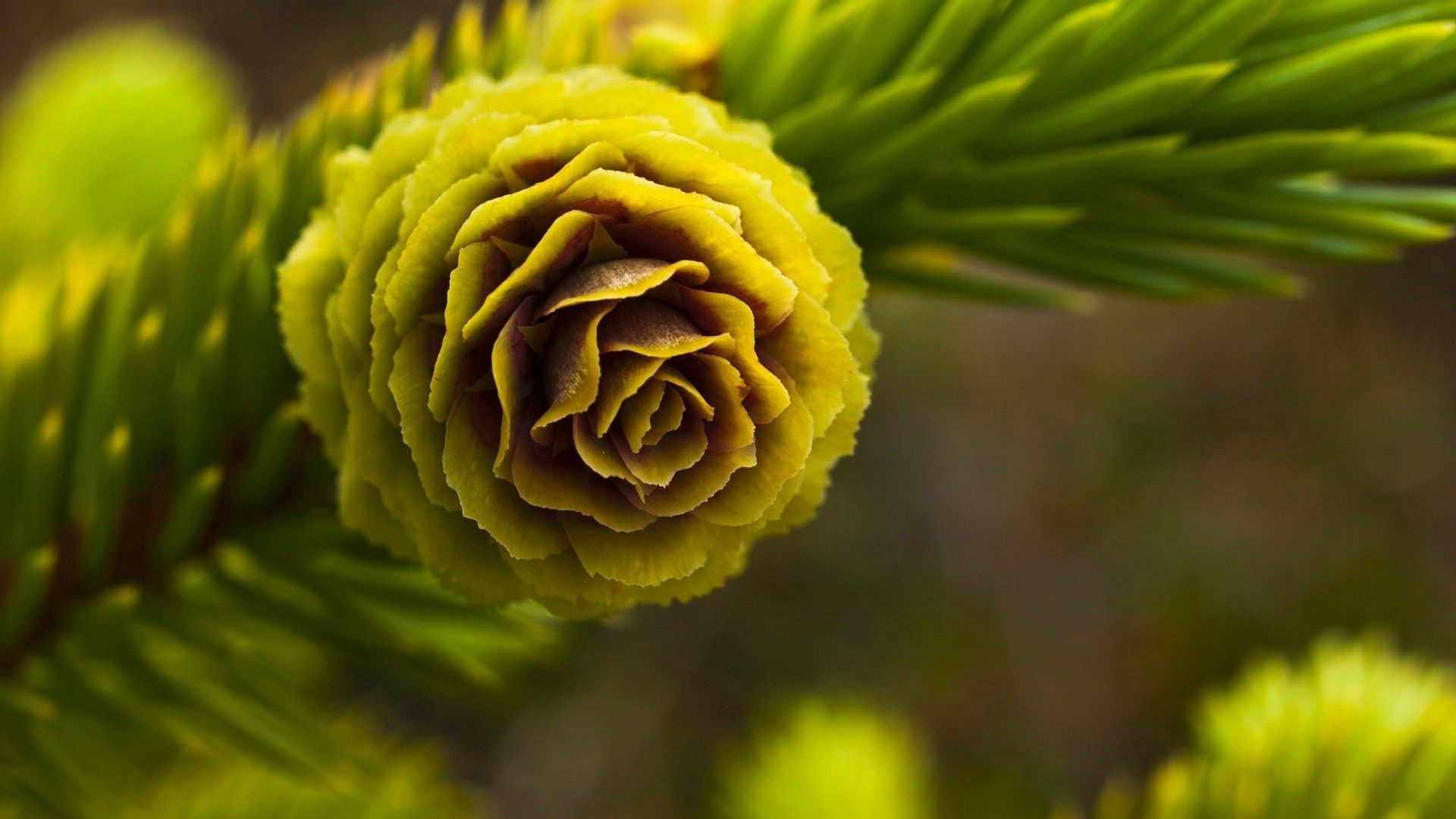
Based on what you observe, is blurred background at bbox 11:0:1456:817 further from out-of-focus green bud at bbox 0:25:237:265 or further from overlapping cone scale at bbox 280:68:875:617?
overlapping cone scale at bbox 280:68:875:617

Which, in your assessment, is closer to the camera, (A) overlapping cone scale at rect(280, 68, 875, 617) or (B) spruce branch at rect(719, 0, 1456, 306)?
(A) overlapping cone scale at rect(280, 68, 875, 617)

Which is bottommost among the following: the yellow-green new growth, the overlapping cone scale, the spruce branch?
the yellow-green new growth

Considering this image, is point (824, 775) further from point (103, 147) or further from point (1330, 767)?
point (103, 147)

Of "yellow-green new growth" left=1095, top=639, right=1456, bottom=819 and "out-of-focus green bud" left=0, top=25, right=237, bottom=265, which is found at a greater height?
"yellow-green new growth" left=1095, top=639, right=1456, bottom=819

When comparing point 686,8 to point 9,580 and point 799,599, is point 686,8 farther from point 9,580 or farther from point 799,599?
point 799,599

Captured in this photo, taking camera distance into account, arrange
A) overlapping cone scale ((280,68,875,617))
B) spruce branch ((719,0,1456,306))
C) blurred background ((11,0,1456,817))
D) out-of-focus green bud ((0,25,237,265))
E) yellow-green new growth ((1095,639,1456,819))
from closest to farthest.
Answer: overlapping cone scale ((280,68,875,617)) < spruce branch ((719,0,1456,306)) < yellow-green new growth ((1095,639,1456,819)) < out-of-focus green bud ((0,25,237,265)) < blurred background ((11,0,1456,817))

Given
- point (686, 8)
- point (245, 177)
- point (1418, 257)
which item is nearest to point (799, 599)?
point (1418, 257)

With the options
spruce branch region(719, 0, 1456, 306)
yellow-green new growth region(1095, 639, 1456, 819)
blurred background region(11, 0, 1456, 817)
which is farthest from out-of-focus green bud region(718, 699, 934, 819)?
blurred background region(11, 0, 1456, 817)
